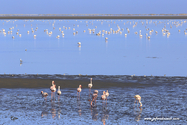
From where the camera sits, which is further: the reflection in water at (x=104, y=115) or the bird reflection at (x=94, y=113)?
the bird reflection at (x=94, y=113)

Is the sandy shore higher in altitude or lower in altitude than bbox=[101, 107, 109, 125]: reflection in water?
higher

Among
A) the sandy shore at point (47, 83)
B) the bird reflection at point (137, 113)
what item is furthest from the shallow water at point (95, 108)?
the sandy shore at point (47, 83)

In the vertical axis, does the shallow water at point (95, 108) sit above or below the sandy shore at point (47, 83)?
below

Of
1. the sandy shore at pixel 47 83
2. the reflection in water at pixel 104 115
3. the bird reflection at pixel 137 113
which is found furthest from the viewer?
the sandy shore at pixel 47 83

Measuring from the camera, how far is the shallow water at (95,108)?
15000 mm

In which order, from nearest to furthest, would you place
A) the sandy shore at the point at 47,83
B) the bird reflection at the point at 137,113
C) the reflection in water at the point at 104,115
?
the reflection in water at the point at 104,115 → the bird reflection at the point at 137,113 → the sandy shore at the point at 47,83

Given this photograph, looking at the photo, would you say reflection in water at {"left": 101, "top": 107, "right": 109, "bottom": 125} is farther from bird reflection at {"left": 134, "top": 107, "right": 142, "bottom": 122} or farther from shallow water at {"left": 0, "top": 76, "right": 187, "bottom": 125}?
bird reflection at {"left": 134, "top": 107, "right": 142, "bottom": 122}

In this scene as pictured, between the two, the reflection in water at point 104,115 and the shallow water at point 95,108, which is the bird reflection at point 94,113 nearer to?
the shallow water at point 95,108

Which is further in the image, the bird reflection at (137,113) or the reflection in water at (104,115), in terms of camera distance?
the bird reflection at (137,113)

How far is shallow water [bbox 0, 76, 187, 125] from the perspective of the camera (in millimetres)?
15000

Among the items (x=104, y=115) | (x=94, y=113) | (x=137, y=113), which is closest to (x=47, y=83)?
(x=94, y=113)

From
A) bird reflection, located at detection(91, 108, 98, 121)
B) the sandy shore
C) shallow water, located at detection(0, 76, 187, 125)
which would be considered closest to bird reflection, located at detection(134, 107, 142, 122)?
shallow water, located at detection(0, 76, 187, 125)

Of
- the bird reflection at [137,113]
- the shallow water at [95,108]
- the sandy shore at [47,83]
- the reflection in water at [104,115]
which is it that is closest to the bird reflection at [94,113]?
the shallow water at [95,108]

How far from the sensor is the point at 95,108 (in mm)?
16672
